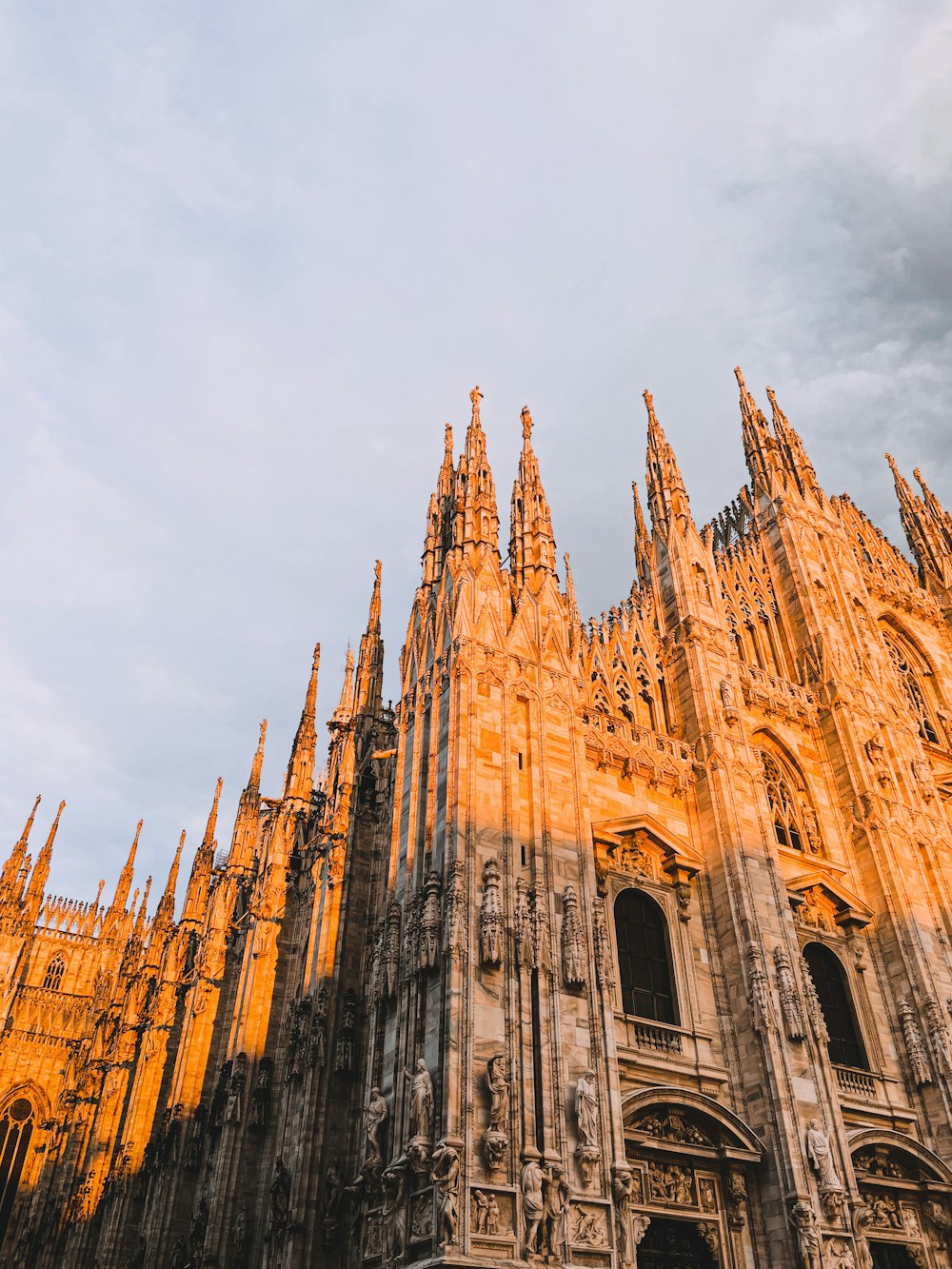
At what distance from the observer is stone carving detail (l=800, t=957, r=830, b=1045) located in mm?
19031

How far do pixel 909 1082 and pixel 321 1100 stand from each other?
12625mm

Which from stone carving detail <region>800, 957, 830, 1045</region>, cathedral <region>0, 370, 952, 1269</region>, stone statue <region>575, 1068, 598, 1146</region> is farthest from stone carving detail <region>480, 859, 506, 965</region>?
stone carving detail <region>800, 957, 830, 1045</region>

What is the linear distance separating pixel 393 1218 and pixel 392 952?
13.8ft

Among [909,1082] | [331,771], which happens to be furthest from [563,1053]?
[331,771]

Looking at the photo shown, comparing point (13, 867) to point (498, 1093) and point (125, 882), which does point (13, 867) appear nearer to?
point (125, 882)

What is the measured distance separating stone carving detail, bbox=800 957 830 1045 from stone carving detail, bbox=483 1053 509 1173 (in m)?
7.82

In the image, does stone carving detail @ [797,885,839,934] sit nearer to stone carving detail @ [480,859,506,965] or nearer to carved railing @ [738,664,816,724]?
carved railing @ [738,664,816,724]

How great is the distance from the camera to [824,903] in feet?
74.2

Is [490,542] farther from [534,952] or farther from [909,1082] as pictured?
[909,1082]

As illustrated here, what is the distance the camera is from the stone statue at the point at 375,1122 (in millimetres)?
15055

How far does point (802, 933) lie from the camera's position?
2180 cm

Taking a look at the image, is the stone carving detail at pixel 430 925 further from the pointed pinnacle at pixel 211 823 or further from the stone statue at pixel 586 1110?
the pointed pinnacle at pixel 211 823

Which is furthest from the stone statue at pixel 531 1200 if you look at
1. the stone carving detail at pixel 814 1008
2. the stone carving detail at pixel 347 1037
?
the stone carving detail at pixel 814 1008

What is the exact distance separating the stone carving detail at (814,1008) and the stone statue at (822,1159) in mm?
1888
